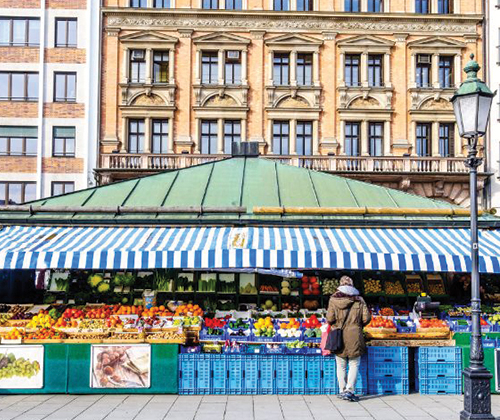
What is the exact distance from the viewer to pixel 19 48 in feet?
96.2

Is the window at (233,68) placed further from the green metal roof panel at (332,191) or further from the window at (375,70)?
the green metal roof panel at (332,191)

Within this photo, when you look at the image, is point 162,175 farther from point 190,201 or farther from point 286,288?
point 286,288

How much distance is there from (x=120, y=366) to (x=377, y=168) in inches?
812

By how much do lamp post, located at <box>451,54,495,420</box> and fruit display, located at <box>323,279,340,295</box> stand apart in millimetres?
4432

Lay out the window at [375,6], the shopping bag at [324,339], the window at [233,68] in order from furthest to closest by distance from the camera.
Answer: the window at [375,6] < the window at [233,68] < the shopping bag at [324,339]

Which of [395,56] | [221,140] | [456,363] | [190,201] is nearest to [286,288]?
[190,201]

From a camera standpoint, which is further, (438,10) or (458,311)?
(438,10)

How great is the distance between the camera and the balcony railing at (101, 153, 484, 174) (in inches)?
1109

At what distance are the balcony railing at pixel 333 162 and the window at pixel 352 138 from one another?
1.07 metres

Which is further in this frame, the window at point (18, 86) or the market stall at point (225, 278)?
the window at point (18, 86)

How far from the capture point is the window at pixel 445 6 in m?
30.3

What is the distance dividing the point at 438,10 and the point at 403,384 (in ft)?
82.4

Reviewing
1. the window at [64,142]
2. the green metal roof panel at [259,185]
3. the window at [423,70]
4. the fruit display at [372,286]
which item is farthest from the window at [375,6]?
the fruit display at [372,286]

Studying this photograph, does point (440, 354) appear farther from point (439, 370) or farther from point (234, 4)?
point (234, 4)
